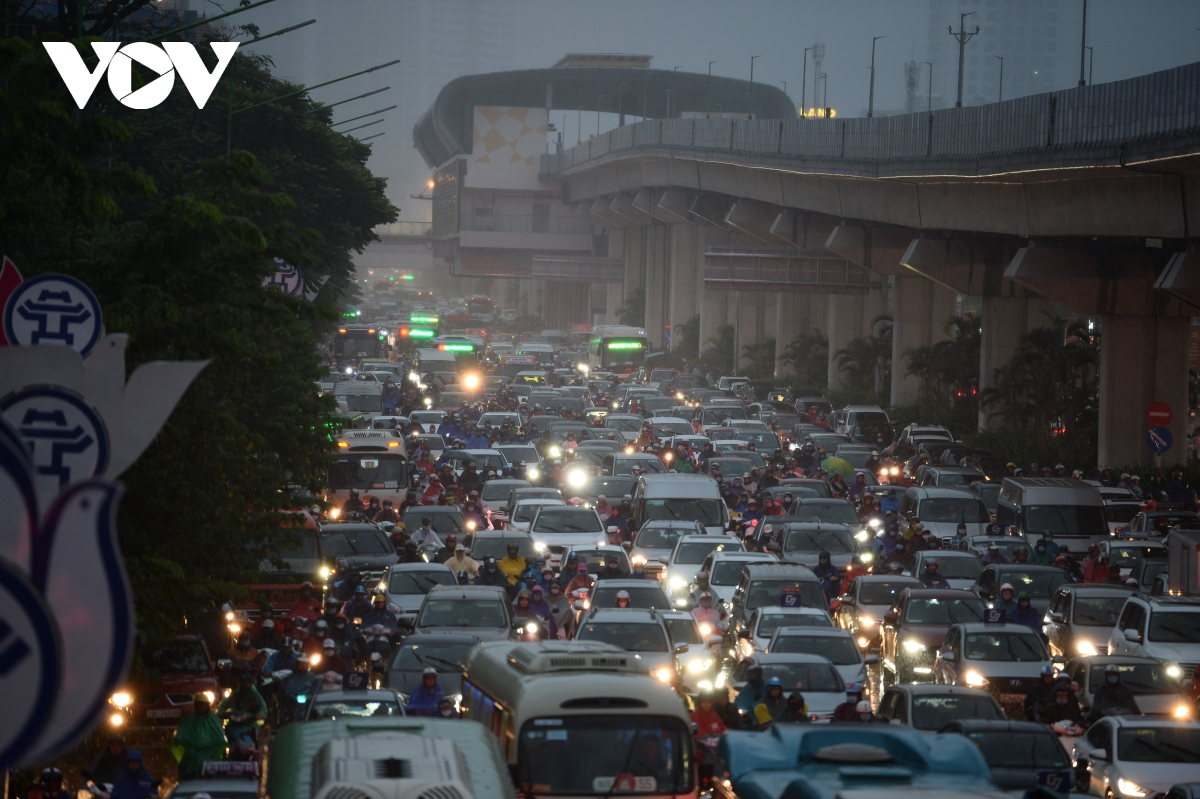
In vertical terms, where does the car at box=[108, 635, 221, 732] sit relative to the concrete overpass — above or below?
below

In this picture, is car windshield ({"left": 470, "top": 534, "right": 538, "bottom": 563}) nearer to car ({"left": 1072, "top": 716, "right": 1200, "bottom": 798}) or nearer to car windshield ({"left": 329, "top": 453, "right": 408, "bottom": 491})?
car windshield ({"left": 329, "top": 453, "right": 408, "bottom": 491})

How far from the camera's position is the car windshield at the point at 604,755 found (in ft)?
38.5

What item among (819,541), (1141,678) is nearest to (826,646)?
(1141,678)

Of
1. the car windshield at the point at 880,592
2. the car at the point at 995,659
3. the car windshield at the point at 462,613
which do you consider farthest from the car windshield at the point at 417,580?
the car at the point at 995,659

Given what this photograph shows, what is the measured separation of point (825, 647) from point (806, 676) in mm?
1581

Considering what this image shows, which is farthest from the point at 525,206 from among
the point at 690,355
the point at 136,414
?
the point at 136,414

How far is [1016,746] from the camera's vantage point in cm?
1522

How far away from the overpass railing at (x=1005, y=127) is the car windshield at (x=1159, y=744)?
1846 cm

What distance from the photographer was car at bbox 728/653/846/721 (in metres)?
18.5

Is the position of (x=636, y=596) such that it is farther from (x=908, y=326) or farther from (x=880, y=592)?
(x=908, y=326)

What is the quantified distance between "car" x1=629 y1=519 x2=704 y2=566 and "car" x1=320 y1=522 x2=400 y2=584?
3.88 m

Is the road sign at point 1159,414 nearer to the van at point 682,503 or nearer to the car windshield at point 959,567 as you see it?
the van at point 682,503

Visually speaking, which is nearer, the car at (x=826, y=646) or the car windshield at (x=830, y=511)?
the car at (x=826, y=646)

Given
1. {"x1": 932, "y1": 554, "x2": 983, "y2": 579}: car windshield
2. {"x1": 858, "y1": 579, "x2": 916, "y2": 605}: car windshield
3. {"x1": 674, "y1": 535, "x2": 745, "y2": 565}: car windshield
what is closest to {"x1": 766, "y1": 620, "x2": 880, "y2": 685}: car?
{"x1": 858, "y1": 579, "x2": 916, "y2": 605}: car windshield
